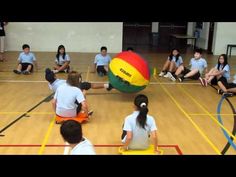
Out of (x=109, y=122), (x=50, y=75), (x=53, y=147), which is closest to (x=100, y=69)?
(x=50, y=75)

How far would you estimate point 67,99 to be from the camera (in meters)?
4.61

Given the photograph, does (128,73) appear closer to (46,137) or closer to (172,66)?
(46,137)

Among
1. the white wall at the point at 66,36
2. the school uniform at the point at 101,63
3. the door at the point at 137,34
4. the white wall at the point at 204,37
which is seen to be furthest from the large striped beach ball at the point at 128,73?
the door at the point at 137,34

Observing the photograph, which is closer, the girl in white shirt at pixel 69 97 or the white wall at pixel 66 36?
the girl in white shirt at pixel 69 97

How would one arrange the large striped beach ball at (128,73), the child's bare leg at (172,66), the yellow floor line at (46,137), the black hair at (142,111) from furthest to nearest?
1. the child's bare leg at (172,66)
2. the large striped beach ball at (128,73)
3. the yellow floor line at (46,137)
4. the black hair at (142,111)

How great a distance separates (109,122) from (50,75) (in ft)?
4.75

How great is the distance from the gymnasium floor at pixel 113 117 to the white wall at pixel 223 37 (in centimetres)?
644

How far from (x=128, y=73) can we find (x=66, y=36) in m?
8.76

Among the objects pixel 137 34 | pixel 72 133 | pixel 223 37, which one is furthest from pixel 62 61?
pixel 137 34

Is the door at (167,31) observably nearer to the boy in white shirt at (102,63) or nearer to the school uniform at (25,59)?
the boy in white shirt at (102,63)

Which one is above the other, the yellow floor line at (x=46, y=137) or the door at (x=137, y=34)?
the door at (x=137, y=34)

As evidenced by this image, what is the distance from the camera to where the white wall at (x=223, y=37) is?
13766 mm
